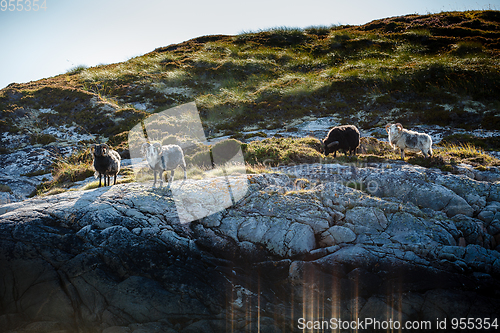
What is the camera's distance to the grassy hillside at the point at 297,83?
25.7 m

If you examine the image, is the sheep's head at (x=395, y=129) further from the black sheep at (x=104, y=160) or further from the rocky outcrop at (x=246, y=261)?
the black sheep at (x=104, y=160)

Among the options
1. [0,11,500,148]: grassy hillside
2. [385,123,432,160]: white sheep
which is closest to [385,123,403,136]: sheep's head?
[385,123,432,160]: white sheep

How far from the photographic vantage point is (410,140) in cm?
1345

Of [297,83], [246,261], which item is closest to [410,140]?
[246,261]

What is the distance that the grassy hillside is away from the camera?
25656mm

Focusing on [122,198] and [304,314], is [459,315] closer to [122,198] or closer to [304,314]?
[304,314]

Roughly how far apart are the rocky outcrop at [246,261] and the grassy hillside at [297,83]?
625 inches

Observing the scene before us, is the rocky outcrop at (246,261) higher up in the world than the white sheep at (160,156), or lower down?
lower down

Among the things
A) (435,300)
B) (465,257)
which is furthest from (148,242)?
(465,257)

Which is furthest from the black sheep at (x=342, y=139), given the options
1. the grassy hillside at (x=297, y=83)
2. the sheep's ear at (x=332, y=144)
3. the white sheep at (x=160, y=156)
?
the grassy hillside at (x=297, y=83)

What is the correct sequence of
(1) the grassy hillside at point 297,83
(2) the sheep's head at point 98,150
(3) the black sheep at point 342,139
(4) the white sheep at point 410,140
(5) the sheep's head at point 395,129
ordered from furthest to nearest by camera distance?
1. (1) the grassy hillside at point 297,83
2. (3) the black sheep at point 342,139
3. (5) the sheep's head at point 395,129
4. (4) the white sheep at point 410,140
5. (2) the sheep's head at point 98,150

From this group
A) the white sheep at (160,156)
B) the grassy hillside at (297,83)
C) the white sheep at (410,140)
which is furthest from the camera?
the grassy hillside at (297,83)

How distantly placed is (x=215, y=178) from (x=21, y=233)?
6.17m

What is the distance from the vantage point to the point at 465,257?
7.39 m
